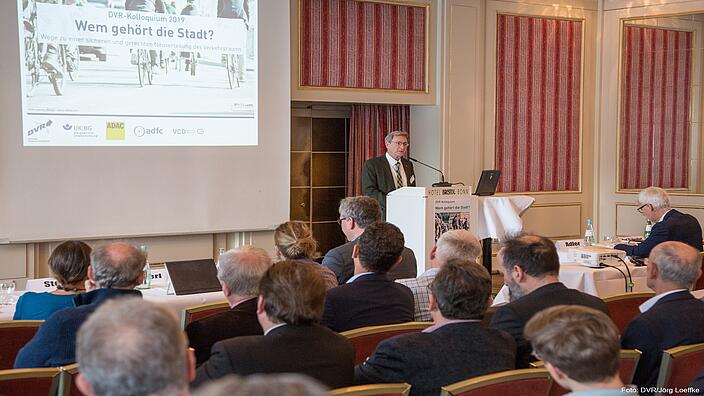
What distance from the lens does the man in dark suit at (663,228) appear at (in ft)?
20.6

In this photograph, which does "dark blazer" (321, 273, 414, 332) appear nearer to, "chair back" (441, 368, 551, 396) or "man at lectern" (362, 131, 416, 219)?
"chair back" (441, 368, 551, 396)

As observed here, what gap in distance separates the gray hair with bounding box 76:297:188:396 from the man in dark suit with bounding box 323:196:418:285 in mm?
3275

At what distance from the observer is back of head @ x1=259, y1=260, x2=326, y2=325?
2629 mm

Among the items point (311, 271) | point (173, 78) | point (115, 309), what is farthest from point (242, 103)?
point (115, 309)

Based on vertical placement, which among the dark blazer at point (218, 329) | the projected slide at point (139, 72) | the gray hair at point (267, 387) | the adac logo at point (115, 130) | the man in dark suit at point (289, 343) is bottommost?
the dark blazer at point (218, 329)

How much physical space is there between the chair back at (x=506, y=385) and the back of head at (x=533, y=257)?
3.73 feet

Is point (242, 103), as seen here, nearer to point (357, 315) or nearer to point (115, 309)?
point (357, 315)

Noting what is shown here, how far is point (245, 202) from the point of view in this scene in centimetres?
794

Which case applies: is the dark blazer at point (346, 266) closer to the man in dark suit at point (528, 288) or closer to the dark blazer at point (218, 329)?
the man in dark suit at point (528, 288)

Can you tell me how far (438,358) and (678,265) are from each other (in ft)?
4.21

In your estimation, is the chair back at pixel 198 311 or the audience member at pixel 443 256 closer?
the chair back at pixel 198 311

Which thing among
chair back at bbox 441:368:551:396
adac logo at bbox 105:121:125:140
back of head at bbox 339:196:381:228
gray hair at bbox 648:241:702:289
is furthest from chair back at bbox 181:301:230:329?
adac logo at bbox 105:121:125:140

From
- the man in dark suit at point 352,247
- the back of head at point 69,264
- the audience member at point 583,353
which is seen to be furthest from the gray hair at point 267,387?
the man in dark suit at point 352,247

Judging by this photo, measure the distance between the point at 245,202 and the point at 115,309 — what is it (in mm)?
6380
